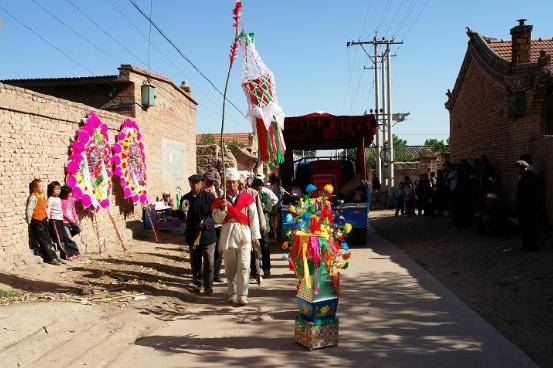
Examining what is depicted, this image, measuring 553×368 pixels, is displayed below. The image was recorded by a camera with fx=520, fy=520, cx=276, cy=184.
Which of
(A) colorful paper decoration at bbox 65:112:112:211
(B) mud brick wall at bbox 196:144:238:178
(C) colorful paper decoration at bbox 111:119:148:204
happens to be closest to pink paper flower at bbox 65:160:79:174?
(A) colorful paper decoration at bbox 65:112:112:211

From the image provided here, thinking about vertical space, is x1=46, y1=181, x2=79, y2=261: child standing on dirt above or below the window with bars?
below

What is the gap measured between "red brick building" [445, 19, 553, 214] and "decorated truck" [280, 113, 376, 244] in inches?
132

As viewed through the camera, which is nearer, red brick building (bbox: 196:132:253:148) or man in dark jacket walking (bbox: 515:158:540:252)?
man in dark jacket walking (bbox: 515:158:540:252)

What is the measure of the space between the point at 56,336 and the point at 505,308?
5172 mm

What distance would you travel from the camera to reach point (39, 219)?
878 cm

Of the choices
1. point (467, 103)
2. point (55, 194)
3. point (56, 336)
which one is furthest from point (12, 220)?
point (467, 103)

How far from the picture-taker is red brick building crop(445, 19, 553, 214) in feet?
38.4

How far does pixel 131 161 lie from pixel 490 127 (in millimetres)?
9750

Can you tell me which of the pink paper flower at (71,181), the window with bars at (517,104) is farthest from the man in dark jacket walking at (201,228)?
the window with bars at (517,104)

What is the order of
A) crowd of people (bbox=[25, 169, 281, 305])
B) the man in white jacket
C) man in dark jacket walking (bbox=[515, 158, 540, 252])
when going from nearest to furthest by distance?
the man in white jacket, crowd of people (bbox=[25, 169, 281, 305]), man in dark jacket walking (bbox=[515, 158, 540, 252])

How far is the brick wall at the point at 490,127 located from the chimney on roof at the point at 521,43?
0.81 meters

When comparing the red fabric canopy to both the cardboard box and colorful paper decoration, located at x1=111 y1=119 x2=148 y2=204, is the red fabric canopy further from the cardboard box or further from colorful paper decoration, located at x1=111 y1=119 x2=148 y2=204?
the cardboard box

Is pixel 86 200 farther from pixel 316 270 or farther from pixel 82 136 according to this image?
pixel 316 270

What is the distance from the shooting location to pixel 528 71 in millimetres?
12156
